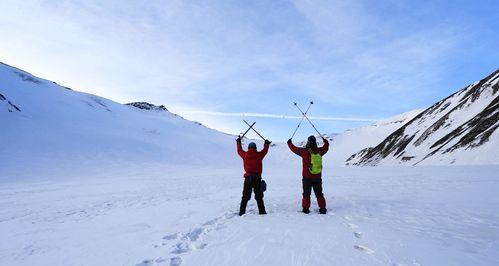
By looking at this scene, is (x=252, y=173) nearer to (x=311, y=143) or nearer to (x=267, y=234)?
(x=311, y=143)

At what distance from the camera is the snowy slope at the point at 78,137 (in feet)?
156

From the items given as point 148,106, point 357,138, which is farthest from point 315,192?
point 357,138

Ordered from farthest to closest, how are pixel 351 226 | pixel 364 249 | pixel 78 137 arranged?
pixel 78 137 → pixel 351 226 → pixel 364 249

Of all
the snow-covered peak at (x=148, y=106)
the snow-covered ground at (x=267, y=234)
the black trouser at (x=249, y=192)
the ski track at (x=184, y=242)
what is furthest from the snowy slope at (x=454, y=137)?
the snow-covered peak at (x=148, y=106)

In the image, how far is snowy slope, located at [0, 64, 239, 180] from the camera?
47594 millimetres

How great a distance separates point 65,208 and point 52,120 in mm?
64022

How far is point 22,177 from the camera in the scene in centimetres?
3619

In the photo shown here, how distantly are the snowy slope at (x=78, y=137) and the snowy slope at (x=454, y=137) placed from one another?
116 ft

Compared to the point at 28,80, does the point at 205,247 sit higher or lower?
lower

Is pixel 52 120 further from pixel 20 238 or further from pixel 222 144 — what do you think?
pixel 20 238

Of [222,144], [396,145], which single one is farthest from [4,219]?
[222,144]

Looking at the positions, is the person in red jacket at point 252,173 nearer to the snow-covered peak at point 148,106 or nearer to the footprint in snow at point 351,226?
the footprint in snow at point 351,226

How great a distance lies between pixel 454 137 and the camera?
55469 millimetres

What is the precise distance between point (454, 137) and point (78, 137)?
60317 millimetres
